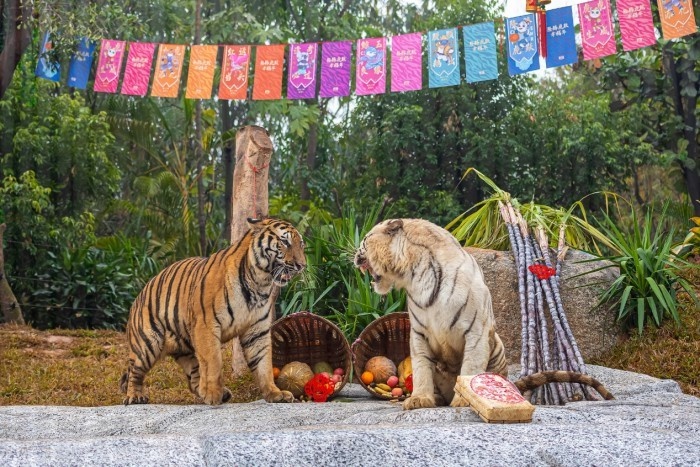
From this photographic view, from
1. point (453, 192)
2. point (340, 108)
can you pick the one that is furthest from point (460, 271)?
point (340, 108)

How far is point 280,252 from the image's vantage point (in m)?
5.55

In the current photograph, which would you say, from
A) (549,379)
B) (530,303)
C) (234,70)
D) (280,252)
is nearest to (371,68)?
(234,70)

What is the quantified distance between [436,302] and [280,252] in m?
1.30

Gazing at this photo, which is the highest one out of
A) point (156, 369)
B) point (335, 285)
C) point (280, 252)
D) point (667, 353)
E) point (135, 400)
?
point (335, 285)

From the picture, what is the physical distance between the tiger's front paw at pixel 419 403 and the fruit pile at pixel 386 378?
1.40 metres

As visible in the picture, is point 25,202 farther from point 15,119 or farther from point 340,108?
point 340,108

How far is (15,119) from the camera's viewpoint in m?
11.9

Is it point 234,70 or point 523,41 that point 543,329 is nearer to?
point 523,41

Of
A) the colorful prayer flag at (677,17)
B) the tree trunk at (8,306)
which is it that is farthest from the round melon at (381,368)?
the tree trunk at (8,306)

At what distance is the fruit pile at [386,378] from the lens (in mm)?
6102

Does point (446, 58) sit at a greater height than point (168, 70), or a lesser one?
lesser

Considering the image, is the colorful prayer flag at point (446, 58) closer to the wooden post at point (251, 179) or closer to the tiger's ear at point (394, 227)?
the wooden post at point (251, 179)

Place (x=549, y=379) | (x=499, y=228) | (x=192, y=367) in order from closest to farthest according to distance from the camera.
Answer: (x=549, y=379) → (x=192, y=367) → (x=499, y=228)

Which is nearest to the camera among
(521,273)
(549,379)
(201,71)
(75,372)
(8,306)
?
(549,379)
